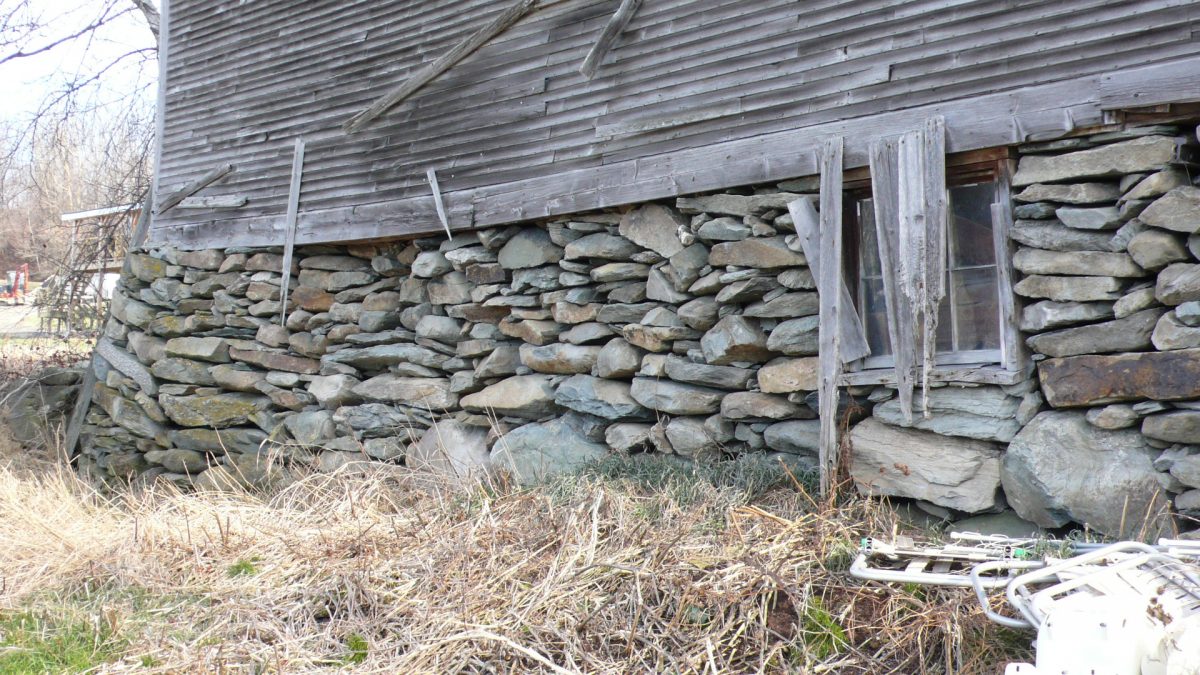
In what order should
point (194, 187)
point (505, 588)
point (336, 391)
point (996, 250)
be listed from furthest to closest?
point (194, 187), point (336, 391), point (996, 250), point (505, 588)

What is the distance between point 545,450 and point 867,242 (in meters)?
2.39

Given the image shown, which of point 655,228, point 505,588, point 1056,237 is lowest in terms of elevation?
point 505,588

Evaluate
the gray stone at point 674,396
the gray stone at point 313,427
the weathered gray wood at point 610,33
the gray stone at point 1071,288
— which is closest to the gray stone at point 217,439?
the gray stone at point 313,427

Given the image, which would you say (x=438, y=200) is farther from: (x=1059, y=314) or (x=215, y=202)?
(x=1059, y=314)

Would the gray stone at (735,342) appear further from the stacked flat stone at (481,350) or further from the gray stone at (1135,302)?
the gray stone at (1135,302)

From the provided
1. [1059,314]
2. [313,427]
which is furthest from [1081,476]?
[313,427]

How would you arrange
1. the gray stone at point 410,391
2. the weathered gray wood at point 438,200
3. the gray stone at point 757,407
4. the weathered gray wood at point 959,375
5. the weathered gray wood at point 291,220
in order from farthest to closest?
the weathered gray wood at point 291,220 < the gray stone at point 410,391 < the weathered gray wood at point 438,200 < the gray stone at point 757,407 < the weathered gray wood at point 959,375

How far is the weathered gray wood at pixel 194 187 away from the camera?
29.4 ft

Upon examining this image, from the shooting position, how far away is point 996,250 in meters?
4.94

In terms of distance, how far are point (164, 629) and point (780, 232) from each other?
3.61m

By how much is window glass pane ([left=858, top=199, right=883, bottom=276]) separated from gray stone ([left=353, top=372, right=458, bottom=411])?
308cm

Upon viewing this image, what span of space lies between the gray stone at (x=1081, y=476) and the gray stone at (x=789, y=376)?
42.8 inches

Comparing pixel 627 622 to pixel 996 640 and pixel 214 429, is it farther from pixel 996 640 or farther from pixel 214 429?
pixel 214 429

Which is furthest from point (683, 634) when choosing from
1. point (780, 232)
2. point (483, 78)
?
point (483, 78)
